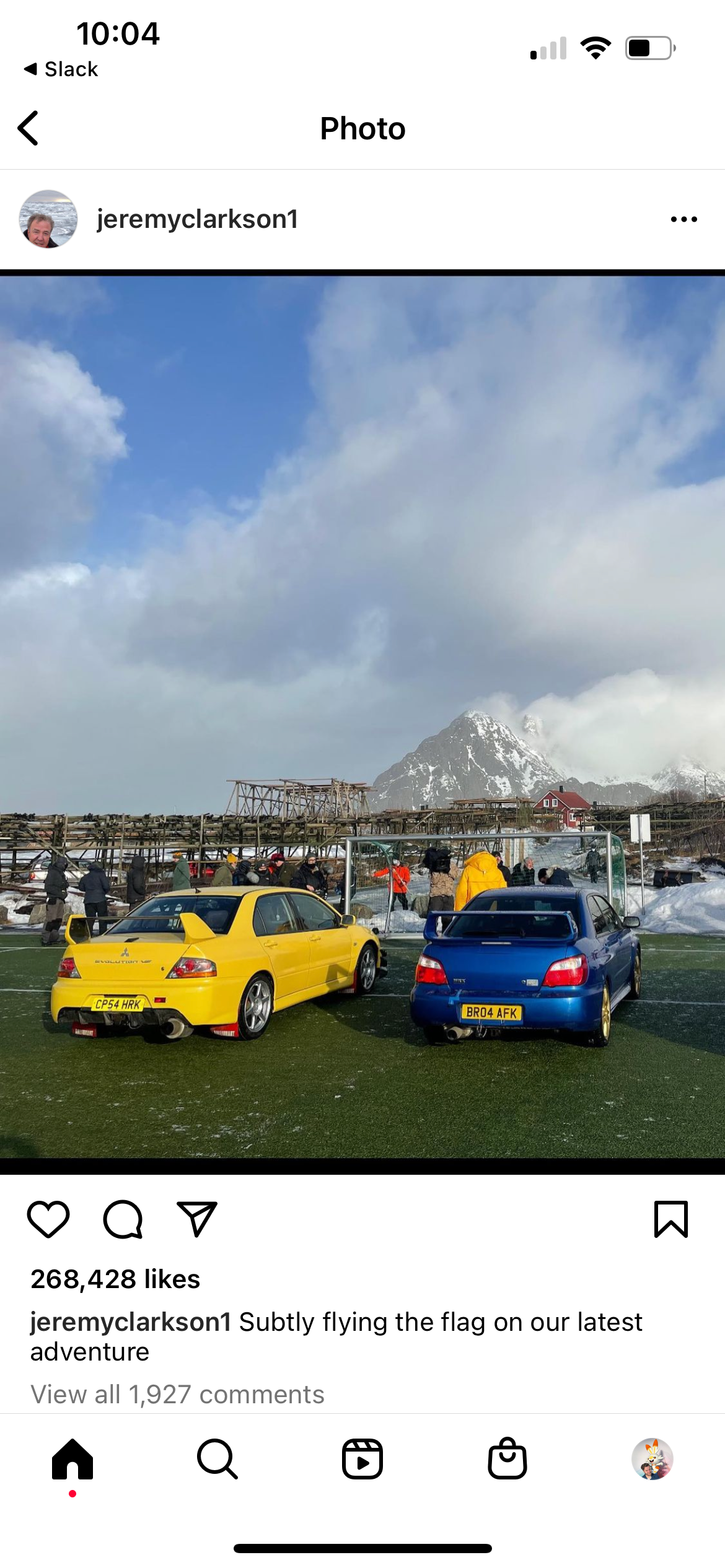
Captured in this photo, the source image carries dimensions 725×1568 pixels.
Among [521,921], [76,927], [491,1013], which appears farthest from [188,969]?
[521,921]

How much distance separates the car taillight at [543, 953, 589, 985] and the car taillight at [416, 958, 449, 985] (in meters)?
0.80

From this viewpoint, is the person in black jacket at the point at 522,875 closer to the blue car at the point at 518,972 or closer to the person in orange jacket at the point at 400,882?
the person in orange jacket at the point at 400,882

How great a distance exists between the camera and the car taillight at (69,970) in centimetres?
726

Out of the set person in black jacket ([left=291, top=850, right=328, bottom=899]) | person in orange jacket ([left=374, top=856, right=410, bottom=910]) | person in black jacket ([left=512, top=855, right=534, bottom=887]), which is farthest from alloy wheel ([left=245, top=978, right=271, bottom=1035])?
person in orange jacket ([left=374, top=856, right=410, bottom=910])

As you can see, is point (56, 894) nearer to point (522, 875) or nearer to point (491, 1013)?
point (522, 875)
